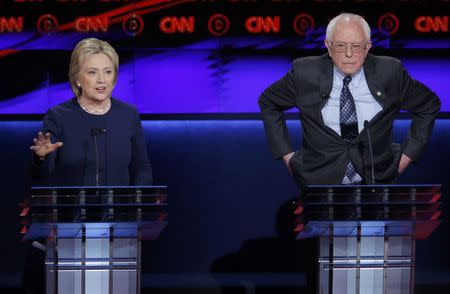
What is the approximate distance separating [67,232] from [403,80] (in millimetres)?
1527

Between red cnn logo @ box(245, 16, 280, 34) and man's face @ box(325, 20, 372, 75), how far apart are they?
8.62 ft

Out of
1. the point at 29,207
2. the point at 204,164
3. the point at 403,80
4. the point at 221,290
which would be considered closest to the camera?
the point at 29,207

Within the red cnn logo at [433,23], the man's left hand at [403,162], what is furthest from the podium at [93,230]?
the red cnn logo at [433,23]

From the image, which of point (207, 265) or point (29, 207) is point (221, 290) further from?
point (29, 207)

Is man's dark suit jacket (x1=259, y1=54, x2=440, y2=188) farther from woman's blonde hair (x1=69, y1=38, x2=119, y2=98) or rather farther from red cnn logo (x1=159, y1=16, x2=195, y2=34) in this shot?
red cnn logo (x1=159, y1=16, x2=195, y2=34)

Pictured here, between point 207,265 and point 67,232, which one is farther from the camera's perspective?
point 207,265

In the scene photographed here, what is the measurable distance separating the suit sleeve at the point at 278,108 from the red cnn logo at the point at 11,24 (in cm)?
262

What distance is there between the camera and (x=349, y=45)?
4164 mm

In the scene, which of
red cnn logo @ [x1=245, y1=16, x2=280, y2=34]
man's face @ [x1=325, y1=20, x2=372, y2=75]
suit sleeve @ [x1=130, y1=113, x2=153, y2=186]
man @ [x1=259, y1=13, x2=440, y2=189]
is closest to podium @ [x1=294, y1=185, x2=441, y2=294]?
man @ [x1=259, y1=13, x2=440, y2=189]

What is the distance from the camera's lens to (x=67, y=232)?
366cm

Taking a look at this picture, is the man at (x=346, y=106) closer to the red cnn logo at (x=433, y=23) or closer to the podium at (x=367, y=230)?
the podium at (x=367, y=230)

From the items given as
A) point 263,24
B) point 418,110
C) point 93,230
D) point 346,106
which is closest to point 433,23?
point 263,24

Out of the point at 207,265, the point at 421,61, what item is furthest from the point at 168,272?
the point at 421,61

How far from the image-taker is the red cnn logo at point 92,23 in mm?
6750
